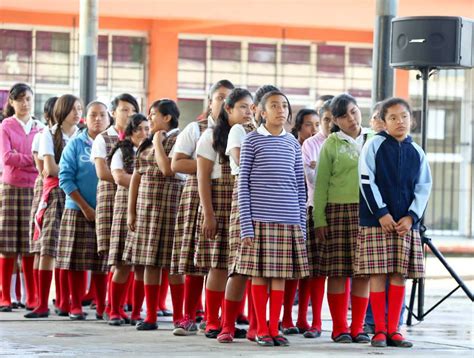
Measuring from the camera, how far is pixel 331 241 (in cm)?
827

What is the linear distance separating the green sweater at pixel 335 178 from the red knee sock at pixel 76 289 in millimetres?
2183

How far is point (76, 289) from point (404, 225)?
285 centimetres

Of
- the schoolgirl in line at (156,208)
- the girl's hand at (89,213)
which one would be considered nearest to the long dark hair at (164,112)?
the schoolgirl in line at (156,208)

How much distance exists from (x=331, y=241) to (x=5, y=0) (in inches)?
474

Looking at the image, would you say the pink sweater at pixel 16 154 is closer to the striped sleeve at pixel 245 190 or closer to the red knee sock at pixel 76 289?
the red knee sock at pixel 76 289

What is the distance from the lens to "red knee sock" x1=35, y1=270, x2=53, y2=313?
9.66 meters

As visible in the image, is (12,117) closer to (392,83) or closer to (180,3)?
(392,83)

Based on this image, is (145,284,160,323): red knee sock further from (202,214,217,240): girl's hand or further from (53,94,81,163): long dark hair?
(53,94,81,163): long dark hair

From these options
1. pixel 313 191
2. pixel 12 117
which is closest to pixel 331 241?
pixel 313 191

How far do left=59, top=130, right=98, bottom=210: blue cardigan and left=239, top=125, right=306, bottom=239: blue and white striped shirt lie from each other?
2.15 meters

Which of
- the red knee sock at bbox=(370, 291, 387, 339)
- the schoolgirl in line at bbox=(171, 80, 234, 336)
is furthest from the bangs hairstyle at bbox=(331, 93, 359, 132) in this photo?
the red knee sock at bbox=(370, 291, 387, 339)

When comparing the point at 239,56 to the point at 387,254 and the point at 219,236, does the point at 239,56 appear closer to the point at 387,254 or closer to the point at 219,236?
the point at 219,236

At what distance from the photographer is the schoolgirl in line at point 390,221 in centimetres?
783

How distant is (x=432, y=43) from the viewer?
9945mm
